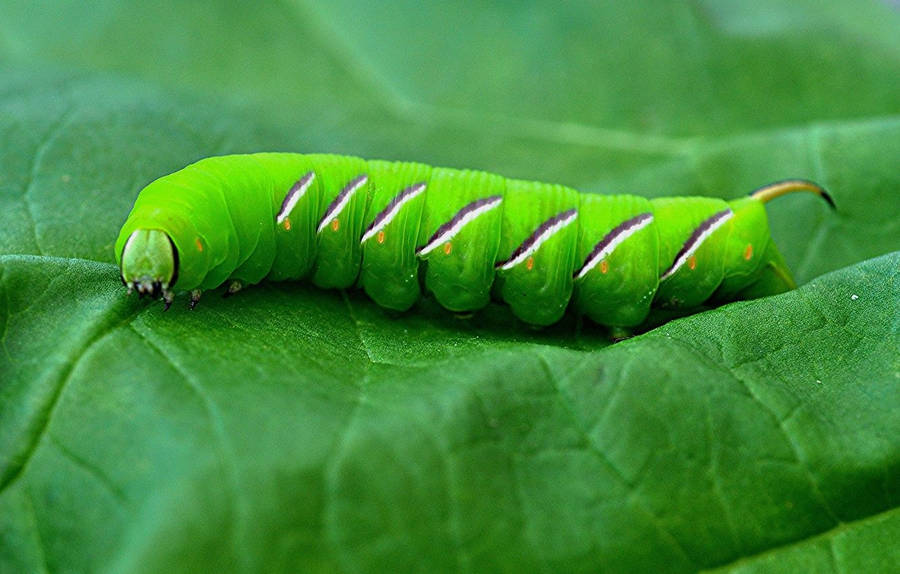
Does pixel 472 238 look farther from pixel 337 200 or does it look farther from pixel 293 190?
pixel 293 190

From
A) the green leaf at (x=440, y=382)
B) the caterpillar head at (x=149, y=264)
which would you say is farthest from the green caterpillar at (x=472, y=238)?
the caterpillar head at (x=149, y=264)

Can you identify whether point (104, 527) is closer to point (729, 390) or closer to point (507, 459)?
point (507, 459)

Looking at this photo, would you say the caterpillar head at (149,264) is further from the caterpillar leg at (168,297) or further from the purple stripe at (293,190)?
the purple stripe at (293,190)

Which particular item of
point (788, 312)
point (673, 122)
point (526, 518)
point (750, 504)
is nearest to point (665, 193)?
point (673, 122)

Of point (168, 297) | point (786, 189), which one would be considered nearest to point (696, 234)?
point (786, 189)

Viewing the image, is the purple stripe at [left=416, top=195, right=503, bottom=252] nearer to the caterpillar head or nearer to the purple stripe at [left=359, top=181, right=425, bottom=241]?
the purple stripe at [left=359, top=181, right=425, bottom=241]

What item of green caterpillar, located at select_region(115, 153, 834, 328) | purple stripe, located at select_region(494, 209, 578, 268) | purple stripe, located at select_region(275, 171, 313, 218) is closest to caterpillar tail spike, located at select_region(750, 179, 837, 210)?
green caterpillar, located at select_region(115, 153, 834, 328)
